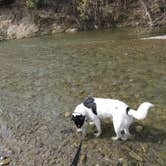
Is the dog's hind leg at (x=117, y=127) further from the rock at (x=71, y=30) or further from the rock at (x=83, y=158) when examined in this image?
the rock at (x=71, y=30)

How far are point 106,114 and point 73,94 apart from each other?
9.12 ft

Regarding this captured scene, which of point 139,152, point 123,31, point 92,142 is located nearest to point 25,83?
point 92,142

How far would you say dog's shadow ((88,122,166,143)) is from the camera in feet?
19.6

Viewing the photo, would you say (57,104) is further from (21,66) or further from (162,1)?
(162,1)

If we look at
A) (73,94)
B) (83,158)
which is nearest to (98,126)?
(83,158)

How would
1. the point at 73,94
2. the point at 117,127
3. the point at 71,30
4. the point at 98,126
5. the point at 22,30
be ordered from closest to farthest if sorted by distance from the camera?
the point at 117,127
the point at 98,126
the point at 73,94
the point at 22,30
the point at 71,30

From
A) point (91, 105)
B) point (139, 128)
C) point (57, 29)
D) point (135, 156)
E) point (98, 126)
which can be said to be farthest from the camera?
point (57, 29)

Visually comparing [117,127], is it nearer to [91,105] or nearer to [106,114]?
[106,114]

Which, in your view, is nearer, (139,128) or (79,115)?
(79,115)

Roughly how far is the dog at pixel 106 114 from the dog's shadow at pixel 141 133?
15 centimetres

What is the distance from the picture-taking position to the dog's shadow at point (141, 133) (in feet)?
19.6

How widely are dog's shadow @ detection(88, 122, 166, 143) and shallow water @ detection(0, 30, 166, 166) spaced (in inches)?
0.6

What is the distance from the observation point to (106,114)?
5.84 meters

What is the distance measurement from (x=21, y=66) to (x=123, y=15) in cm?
1196
